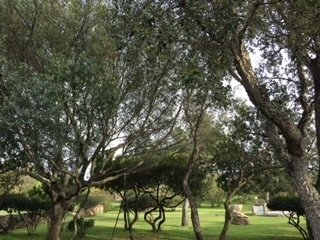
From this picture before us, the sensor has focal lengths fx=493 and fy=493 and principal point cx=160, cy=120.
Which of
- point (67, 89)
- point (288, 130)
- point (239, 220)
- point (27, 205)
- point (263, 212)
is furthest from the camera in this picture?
point (263, 212)

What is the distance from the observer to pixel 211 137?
2231 centimetres

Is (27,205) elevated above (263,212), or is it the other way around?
(263,212)

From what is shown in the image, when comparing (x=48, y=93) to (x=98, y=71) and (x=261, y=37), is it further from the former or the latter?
Answer: (x=261, y=37)

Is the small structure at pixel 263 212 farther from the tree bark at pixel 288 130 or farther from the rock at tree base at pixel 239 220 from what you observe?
the tree bark at pixel 288 130

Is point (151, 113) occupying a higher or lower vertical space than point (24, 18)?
lower

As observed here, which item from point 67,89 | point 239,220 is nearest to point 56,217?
point 67,89

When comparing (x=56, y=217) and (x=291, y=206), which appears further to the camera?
(x=291, y=206)

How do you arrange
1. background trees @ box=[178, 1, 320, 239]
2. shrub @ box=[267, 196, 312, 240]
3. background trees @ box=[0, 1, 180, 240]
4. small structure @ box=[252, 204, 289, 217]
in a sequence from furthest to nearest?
small structure @ box=[252, 204, 289, 217], shrub @ box=[267, 196, 312, 240], background trees @ box=[0, 1, 180, 240], background trees @ box=[178, 1, 320, 239]

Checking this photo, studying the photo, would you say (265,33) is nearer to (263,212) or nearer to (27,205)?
(27,205)

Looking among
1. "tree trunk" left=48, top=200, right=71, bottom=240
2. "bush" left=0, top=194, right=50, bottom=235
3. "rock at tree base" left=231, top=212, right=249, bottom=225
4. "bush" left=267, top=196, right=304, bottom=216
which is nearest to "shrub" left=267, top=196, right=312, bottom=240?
"bush" left=267, top=196, right=304, bottom=216

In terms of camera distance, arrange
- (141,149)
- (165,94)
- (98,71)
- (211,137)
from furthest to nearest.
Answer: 1. (211,137)
2. (141,149)
3. (165,94)
4. (98,71)

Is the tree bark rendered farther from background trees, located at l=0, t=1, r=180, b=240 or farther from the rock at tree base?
the rock at tree base

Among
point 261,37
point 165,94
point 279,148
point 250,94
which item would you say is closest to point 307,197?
point 279,148

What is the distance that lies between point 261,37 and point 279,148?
4.11 meters
